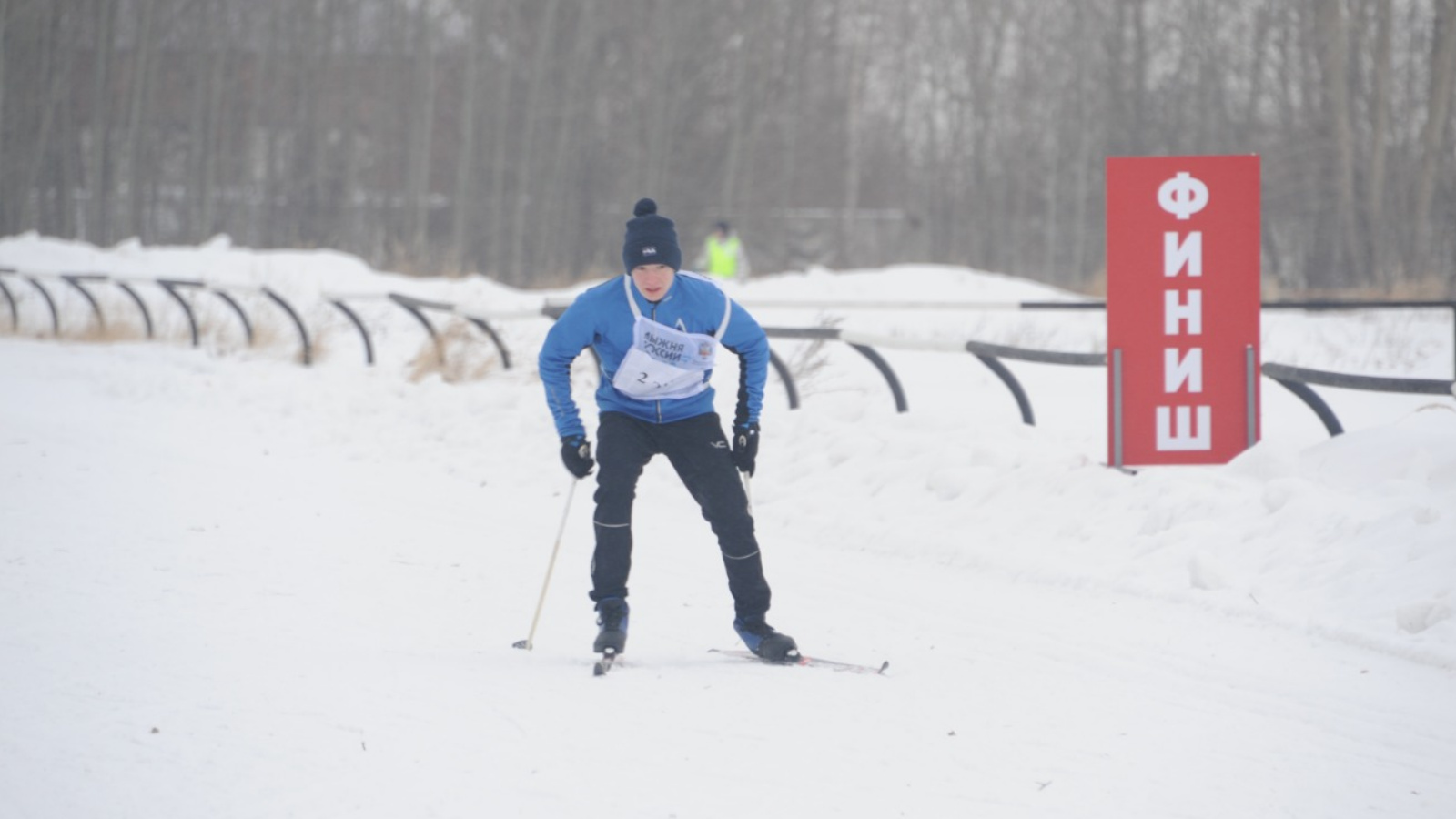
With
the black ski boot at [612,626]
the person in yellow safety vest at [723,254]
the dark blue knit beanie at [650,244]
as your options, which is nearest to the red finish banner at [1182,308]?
the dark blue knit beanie at [650,244]

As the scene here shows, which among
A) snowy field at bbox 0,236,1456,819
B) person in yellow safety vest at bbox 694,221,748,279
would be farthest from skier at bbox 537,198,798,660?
person in yellow safety vest at bbox 694,221,748,279

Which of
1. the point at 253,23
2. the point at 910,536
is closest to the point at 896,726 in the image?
the point at 910,536

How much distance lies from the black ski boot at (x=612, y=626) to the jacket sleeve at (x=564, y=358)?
2.31 ft

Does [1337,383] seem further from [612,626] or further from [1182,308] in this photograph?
[612,626]

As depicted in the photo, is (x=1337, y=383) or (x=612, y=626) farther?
(x=1337, y=383)

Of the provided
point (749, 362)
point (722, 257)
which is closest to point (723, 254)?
point (722, 257)

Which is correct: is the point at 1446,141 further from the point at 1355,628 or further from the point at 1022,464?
the point at 1355,628

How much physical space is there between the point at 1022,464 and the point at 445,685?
5.02m

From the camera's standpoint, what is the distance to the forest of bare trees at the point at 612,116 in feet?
150

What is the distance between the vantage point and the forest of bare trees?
150 feet

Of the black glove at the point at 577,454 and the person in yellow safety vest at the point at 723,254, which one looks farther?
the person in yellow safety vest at the point at 723,254

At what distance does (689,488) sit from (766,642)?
686mm

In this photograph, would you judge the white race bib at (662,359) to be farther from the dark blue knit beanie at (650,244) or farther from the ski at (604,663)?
the ski at (604,663)

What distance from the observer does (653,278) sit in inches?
256
